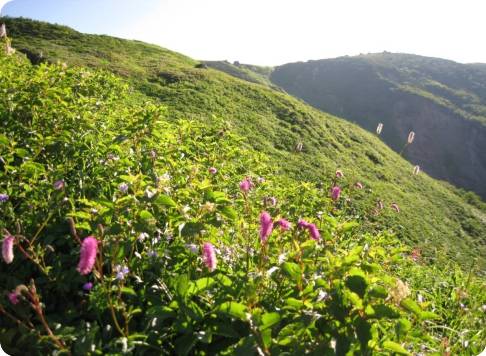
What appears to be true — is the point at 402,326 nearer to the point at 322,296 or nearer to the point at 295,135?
the point at 322,296

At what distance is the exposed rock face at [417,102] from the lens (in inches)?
2427

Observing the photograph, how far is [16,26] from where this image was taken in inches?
1150

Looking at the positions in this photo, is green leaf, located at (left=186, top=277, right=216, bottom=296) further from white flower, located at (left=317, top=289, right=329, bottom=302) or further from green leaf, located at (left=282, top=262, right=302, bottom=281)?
white flower, located at (left=317, top=289, right=329, bottom=302)

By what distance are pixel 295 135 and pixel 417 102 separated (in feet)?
192

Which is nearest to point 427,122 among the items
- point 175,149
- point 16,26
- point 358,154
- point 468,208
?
point 468,208

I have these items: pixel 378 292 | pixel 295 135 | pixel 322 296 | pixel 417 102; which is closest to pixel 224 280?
pixel 322 296

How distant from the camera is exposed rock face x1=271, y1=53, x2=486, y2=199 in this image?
202 ft

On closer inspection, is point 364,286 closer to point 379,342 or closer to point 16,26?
point 379,342

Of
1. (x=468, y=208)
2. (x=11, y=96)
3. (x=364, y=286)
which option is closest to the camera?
(x=364, y=286)

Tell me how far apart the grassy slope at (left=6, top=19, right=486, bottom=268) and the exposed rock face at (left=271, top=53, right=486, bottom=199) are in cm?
3641

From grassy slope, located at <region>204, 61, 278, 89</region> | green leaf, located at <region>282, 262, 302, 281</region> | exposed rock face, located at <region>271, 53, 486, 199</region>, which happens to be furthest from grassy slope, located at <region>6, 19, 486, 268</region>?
exposed rock face, located at <region>271, 53, 486, 199</region>

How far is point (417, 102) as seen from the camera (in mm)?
70688

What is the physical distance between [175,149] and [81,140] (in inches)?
43.6

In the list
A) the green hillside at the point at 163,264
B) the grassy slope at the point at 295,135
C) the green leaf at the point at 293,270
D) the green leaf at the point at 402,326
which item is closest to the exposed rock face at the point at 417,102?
the grassy slope at the point at 295,135
